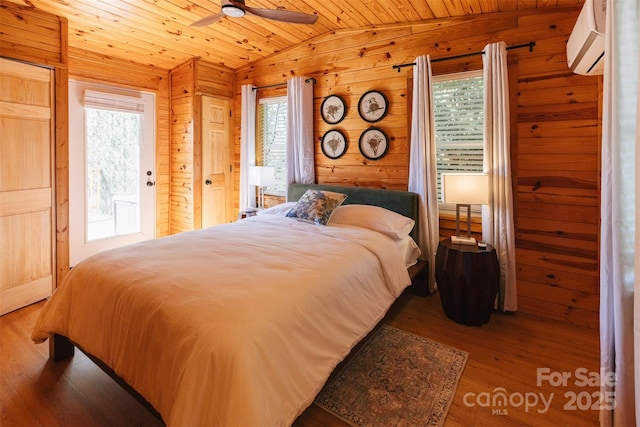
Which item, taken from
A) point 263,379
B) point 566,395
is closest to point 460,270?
point 566,395

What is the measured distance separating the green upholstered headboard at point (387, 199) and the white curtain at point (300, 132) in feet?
1.27

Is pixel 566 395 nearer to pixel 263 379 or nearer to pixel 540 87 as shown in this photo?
pixel 263 379

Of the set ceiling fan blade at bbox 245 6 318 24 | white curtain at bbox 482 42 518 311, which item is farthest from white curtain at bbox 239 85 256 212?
white curtain at bbox 482 42 518 311

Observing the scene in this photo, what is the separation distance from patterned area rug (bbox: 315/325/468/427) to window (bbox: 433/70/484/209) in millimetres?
1736

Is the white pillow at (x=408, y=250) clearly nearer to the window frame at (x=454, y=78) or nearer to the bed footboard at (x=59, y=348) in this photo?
the window frame at (x=454, y=78)

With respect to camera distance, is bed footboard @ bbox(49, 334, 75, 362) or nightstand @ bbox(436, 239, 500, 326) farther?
nightstand @ bbox(436, 239, 500, 326)

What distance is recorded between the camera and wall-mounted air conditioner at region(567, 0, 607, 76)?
5.87 feet

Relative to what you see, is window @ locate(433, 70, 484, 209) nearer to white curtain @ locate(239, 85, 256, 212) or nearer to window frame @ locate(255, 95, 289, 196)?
window frame @ locate(255, 95, 289, 196)

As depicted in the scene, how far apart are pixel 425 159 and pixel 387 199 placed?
0.53 metres

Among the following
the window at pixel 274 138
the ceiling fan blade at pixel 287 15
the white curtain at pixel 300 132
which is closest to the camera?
the ceiling fan blade at pixel 287 15

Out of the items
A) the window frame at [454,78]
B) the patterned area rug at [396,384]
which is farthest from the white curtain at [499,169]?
the patterned area rug at [396,384]

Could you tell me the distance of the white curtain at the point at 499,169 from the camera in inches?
109

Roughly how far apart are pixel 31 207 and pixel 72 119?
51.9 inches

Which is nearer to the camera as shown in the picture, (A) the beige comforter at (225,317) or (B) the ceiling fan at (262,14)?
(A) the beige comforter at (225,317)
